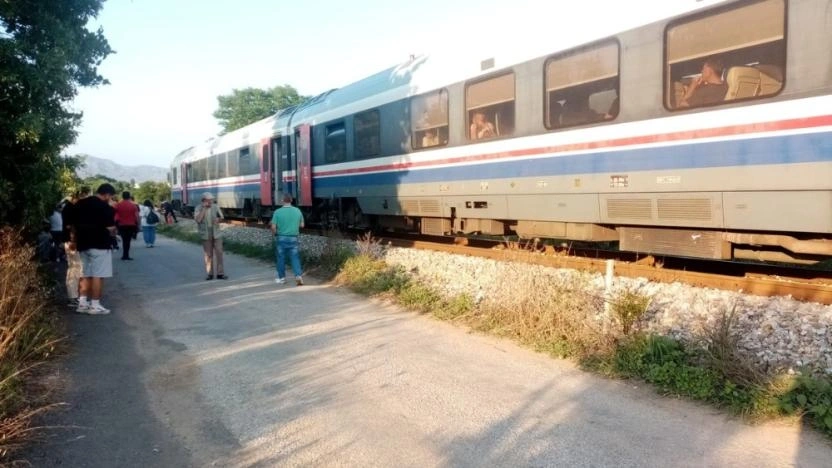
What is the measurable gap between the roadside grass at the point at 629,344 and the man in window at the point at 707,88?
2.52 meters

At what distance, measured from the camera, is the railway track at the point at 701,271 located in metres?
6.68

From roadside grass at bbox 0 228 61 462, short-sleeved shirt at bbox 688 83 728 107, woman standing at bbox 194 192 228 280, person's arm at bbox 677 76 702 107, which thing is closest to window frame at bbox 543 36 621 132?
person's arm at bbox 677 76 702 107

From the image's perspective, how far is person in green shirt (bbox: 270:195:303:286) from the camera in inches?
392

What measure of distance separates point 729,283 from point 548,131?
3222 millimetres

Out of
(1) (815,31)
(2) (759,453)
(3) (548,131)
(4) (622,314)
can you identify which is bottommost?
(2) (759,453)

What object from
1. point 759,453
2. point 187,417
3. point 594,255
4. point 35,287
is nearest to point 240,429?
point 187,417

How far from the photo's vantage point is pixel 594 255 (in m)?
10.3

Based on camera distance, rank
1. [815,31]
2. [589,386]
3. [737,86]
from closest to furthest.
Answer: [589,386]
[815,31]
[737,86]

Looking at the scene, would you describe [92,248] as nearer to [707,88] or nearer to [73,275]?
[73,275]

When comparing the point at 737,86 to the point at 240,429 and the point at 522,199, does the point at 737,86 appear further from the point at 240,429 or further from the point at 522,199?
the point at 240,429

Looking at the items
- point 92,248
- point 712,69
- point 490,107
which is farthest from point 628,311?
point 92,248

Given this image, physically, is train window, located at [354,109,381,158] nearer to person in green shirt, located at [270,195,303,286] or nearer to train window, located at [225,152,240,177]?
person in green shirt, located at [270,195,303,286]

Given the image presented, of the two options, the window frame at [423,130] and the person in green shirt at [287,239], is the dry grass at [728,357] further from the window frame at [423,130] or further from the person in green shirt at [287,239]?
the window frame at [423,130]

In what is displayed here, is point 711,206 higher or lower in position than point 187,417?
higher
